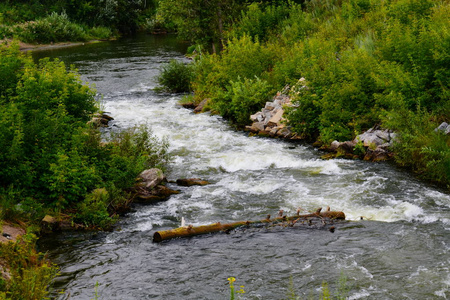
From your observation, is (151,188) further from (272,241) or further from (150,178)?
(272,241)

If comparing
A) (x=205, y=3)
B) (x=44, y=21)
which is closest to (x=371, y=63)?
(x=205, y=3)

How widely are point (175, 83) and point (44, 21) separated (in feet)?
101

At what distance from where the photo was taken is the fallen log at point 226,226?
955 centimetres

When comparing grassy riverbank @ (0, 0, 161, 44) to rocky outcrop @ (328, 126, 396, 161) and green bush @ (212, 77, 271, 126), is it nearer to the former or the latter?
green bush @ (212, 77, 271, 126)

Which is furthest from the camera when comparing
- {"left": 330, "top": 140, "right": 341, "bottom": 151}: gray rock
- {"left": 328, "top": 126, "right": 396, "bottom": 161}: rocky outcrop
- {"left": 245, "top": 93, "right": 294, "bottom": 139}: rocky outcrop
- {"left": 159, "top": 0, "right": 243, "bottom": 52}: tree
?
{"left": 159, "top": 0, "right": 243, "bottom": 52}: tree

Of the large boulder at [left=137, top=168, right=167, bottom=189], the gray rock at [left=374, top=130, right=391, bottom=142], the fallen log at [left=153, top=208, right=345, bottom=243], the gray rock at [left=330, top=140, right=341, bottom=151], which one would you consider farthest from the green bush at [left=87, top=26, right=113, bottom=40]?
the fallen log at [left=153, top=208, right=345, bottom=243]

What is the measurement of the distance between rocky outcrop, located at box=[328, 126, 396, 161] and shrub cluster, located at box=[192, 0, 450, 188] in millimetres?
364

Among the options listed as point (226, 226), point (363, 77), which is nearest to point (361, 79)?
point (363, 77)

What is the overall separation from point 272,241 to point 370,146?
5940 millimetres

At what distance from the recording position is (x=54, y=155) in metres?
10.2

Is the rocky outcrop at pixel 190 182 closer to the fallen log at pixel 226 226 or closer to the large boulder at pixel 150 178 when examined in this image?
the large boulder at pixel 150 178

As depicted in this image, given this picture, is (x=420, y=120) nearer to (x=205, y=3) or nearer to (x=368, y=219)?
(x=368, y=219)

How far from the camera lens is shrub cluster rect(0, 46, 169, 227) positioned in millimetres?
9844

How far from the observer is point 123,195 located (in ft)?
36.6
